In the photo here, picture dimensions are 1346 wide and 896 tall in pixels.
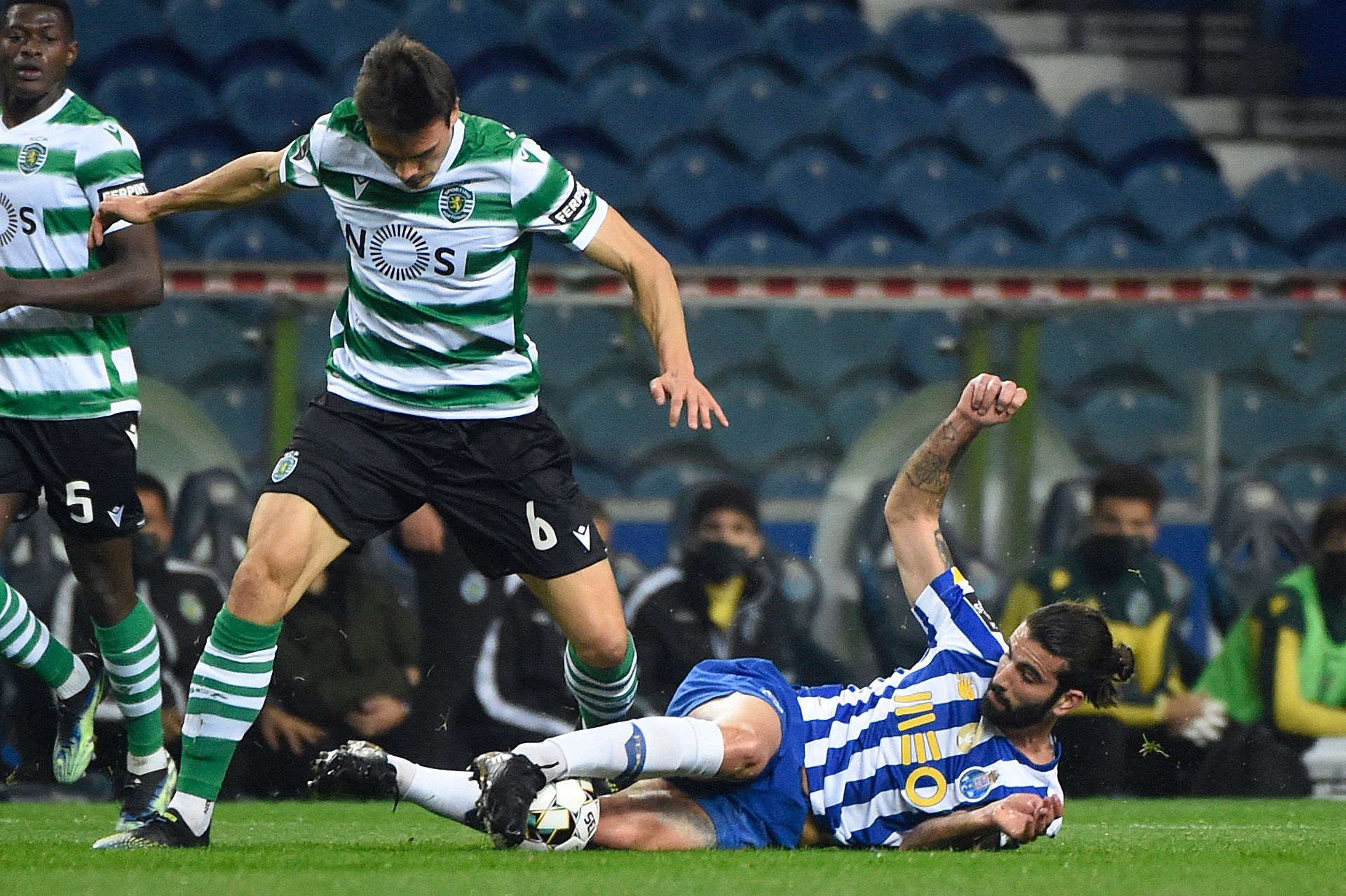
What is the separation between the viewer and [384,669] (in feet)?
23.9

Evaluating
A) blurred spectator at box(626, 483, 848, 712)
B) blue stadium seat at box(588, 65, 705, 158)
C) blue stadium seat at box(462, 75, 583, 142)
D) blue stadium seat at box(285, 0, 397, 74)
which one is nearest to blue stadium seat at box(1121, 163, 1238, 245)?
blue stadium seat at box(588, 65, 705, 158)

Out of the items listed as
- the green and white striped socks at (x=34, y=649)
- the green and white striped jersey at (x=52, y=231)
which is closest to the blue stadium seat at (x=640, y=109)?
the green and white striped jersey at (x=52, y=231)

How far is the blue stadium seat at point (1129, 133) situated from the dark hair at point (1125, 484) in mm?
4736

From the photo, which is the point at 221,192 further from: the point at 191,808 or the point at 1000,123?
the point at 1000,123

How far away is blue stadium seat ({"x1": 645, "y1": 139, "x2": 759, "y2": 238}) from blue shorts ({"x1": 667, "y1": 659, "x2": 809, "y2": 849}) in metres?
5.94

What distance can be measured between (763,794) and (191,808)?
148 centimetres

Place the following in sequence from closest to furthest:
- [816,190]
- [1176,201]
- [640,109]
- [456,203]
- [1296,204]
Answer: [456,203] → [816,190] → [640,109] → [1176,201] → [1296,204]

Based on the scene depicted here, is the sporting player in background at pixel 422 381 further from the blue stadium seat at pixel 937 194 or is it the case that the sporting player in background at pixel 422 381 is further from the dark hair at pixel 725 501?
the blue stadium seat at pixel 937 194

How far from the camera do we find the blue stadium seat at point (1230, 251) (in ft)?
37.9

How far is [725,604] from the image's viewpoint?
24.7ft

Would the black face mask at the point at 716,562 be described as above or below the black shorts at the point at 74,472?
below

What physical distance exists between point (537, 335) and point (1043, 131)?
532 centimetres

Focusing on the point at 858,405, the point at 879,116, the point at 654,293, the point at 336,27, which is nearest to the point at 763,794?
the point at 654,293

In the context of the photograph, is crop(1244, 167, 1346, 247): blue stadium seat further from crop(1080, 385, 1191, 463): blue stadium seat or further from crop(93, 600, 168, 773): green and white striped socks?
crop(93, 600, 168, 773): green and white striped socks
